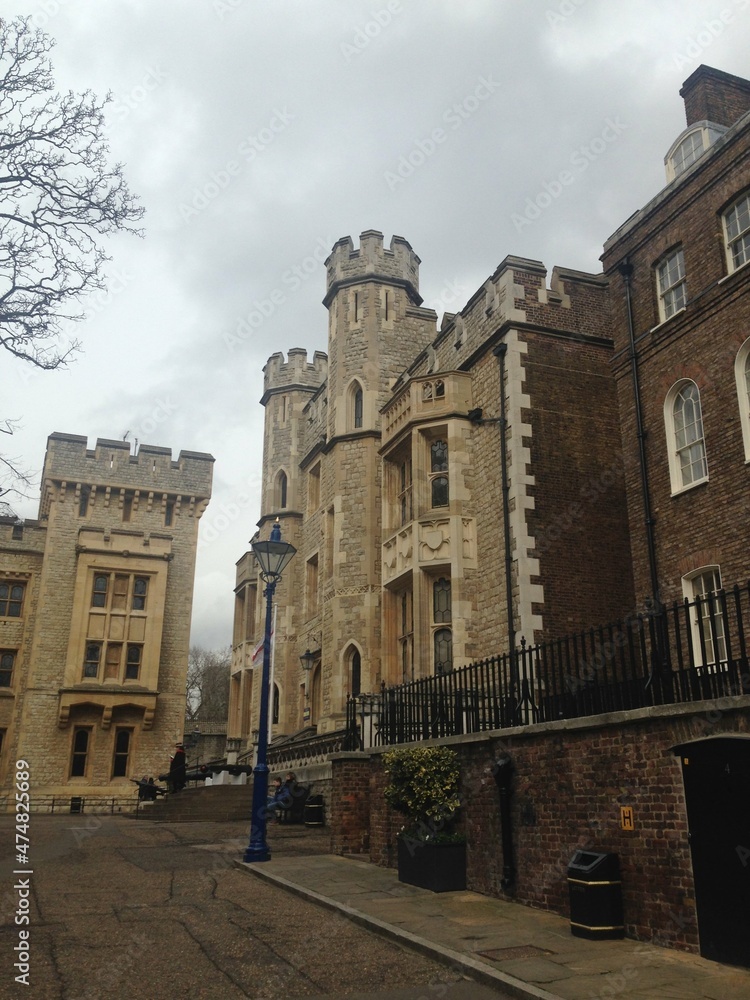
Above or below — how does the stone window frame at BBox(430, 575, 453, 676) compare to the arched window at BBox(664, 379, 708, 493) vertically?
below

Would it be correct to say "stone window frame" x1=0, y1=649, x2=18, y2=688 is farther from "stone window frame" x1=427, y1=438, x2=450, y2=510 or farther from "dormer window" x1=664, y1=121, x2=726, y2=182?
"dormer window" x1=664, y1=121, x2=726, y2=182

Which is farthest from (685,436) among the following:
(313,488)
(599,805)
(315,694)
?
(313,488)

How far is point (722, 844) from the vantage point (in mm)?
6945

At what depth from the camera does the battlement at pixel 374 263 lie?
26859 mm

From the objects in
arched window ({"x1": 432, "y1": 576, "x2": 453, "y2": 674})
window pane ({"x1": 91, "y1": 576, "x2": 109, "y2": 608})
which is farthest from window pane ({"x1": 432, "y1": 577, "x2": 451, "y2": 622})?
window pane ({"x1": 91, "y1": 576, "x2": 109, "y2": 608})

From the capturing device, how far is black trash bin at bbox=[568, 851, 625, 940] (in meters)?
7.69

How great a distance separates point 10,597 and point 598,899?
92.9 ft

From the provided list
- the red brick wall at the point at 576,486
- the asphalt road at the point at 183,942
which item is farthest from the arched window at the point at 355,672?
the asphalt road at the point at 183,942

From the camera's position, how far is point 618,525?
19062 millimetres

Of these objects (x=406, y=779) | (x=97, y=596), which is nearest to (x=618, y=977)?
(x=406, y=779)

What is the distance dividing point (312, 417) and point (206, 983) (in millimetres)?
25717

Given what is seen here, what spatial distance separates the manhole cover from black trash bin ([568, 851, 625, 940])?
0.66 meters

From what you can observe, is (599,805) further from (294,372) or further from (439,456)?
(294,372)

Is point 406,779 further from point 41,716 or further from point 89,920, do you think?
point 41,716
